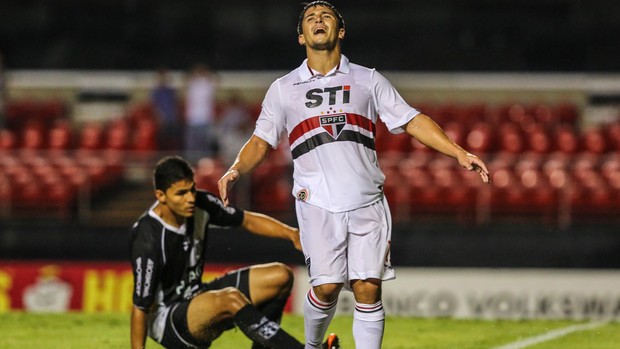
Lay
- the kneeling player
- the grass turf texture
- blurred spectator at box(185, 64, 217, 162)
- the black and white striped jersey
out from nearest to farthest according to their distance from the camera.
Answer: the kneeling player
the black and white striped jersey
the grass turf texture
blurred spectator at box(185, 64, 217, 162)

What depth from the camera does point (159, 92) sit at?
55.6 ft

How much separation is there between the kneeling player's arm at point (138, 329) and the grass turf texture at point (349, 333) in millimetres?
1508

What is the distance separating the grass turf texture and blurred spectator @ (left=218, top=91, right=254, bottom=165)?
17.2ft

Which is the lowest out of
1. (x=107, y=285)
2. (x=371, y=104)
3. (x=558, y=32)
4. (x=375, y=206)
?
(x=107, y=285)

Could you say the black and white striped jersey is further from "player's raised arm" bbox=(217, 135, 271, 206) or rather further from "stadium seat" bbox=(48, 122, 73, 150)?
"stadium seat" bbox=(48, 122, 73, 150)

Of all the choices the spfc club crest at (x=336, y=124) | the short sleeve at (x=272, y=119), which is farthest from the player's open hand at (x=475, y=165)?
the short sleeve at (x=272, y=119)

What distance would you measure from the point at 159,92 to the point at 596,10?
9455mm

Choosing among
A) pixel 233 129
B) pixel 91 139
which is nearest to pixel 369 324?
pixel 233 129

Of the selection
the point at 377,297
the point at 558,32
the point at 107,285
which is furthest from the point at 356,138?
the point at 558,32

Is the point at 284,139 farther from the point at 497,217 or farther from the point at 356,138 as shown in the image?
the point at 356,138

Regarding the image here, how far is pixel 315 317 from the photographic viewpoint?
6598 millimetres

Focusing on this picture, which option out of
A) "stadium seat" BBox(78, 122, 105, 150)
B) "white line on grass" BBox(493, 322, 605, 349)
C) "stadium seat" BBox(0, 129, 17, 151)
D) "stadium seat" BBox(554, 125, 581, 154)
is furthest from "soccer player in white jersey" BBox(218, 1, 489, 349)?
"stadium seat" BBox(0, 129, 17, 151)

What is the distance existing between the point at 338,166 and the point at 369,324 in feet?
2.89

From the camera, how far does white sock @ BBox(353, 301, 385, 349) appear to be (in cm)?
639
